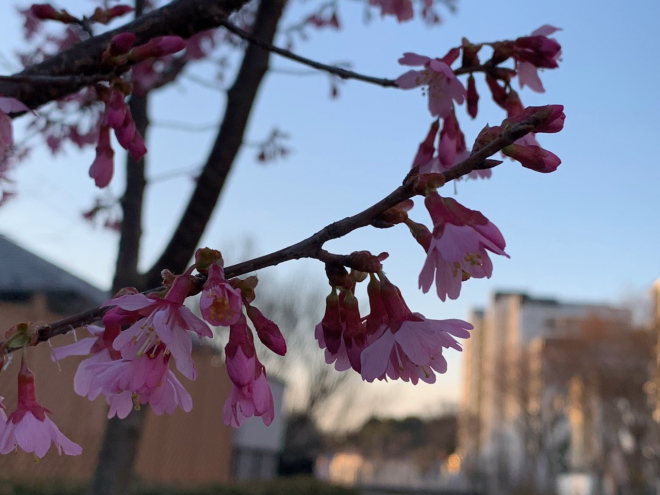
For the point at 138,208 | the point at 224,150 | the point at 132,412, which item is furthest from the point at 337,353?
the point at 138,208

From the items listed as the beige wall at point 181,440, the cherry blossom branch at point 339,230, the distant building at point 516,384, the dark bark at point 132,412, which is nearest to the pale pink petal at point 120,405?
the cherry blossom branch at point 339,230

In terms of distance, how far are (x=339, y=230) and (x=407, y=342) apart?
181 mm

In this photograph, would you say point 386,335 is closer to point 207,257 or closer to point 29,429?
point 207,257

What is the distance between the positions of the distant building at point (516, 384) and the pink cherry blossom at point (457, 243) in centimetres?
1165

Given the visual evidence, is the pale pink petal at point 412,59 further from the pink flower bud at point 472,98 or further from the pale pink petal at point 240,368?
the pale pink petal at point 240,368

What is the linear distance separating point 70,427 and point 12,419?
4789 millimetres

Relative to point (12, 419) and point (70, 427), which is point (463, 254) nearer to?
point (12, 419)

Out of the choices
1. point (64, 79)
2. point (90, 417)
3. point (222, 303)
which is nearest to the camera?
point (222, 303)

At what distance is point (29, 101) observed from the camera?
4.48ft

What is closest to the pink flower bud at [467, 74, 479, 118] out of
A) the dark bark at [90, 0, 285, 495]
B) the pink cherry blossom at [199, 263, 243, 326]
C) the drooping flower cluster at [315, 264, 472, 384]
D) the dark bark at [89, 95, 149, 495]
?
the drooping flower cluster at [315, 264, 472, 384]

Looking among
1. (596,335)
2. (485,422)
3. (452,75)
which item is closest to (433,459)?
(485,422)

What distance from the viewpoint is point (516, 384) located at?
30.8 meters

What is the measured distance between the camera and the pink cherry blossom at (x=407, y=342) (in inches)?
32.5

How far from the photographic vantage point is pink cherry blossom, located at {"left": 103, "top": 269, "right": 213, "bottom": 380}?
28.6 inches
